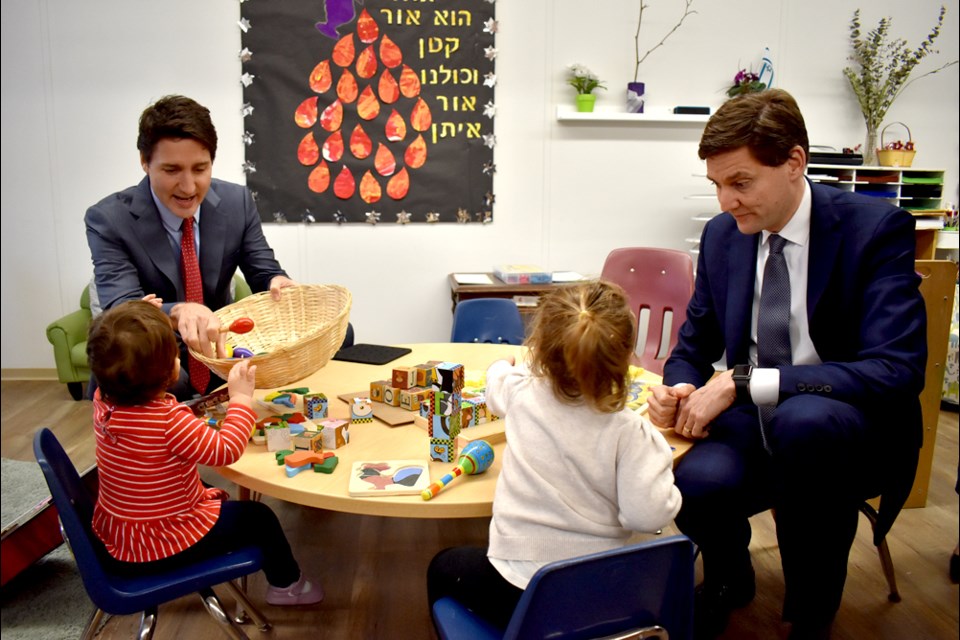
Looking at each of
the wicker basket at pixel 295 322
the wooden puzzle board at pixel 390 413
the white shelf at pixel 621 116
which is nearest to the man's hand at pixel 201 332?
Answer: the wicker basket at pixel 295 322

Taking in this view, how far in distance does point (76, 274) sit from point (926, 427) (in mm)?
3907

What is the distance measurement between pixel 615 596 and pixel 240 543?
830 mm

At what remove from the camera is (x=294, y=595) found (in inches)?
75.5

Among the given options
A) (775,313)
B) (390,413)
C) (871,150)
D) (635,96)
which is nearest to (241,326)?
(390,413)

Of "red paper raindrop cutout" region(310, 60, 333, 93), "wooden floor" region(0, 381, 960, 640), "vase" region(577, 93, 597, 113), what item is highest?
"red paper raindrop cutout" region(310, 60, 333, 93)

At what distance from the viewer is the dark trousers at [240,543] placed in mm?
1401

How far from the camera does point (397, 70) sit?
370 cm

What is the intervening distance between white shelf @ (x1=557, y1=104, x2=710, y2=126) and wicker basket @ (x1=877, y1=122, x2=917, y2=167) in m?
0.81

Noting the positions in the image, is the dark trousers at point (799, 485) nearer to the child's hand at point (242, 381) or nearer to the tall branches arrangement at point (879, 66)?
the child's hand at point (242, 381)

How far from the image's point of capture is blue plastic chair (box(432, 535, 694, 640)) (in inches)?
36.7

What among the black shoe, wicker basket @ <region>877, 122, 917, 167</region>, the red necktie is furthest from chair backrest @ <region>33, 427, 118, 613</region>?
wicker basket @ <region>877, 122, 917, 167</region>

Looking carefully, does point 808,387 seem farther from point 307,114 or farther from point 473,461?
point 307,114

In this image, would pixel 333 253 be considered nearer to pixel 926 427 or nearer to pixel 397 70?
pixel 397 70

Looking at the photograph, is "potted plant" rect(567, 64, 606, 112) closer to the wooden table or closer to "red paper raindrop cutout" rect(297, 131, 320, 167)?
"red paper raindrop cutout" rect(297, 131, 320, 167)
